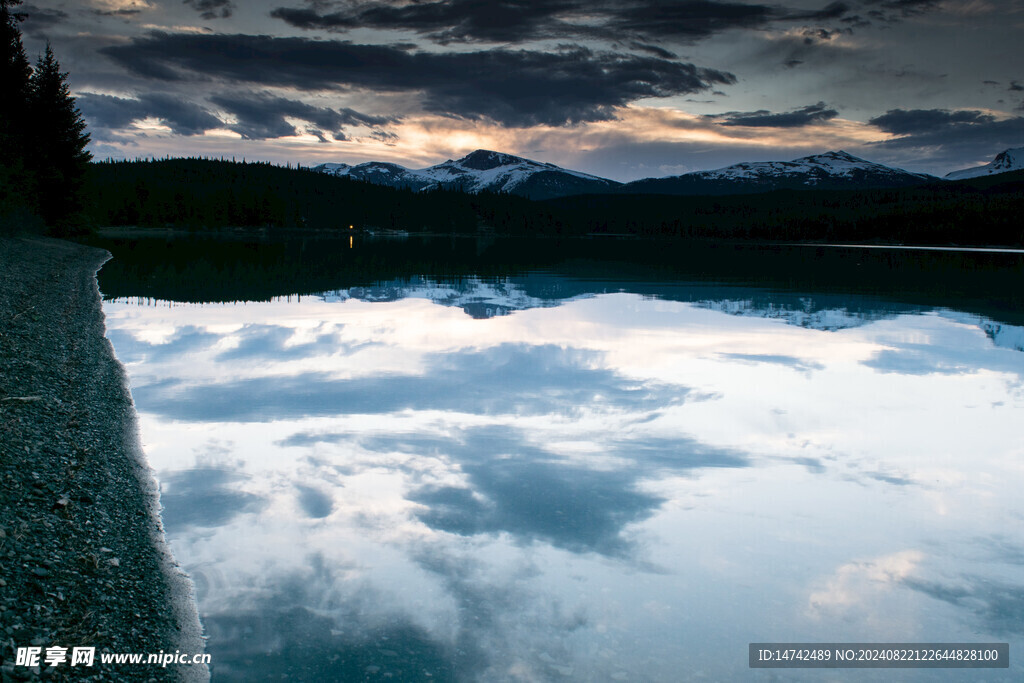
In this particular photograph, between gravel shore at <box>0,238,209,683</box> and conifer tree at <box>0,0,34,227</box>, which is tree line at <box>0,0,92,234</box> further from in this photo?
gravel shore at <box>0,238,209,683</box>

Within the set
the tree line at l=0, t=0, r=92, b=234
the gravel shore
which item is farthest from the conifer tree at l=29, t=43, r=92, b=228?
the gravel shore

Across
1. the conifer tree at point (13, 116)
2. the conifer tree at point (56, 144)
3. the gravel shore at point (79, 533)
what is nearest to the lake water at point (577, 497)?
the gravel shore at point (79, 533)

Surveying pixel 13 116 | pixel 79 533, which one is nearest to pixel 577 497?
pixel 79 533

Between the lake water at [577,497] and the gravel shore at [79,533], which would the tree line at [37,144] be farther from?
the gravel shore at [79,533]

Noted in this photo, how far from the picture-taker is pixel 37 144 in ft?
173

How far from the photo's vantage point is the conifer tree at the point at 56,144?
53.9 metres

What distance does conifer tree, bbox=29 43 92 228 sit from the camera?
53.9 m

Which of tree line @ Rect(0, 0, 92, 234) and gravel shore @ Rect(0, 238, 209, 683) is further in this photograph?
tree line @ Rect(0, 0, 92, 234)

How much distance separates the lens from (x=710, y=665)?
22.0 feet

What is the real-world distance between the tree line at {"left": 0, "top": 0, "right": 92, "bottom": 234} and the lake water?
2844 centimetres

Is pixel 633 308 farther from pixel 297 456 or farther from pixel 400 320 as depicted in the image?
pixel 297 456

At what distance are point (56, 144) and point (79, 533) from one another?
6124 centimetres

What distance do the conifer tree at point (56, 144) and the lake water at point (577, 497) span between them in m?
39.2

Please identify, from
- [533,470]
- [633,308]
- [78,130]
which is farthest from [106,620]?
[78,130]
